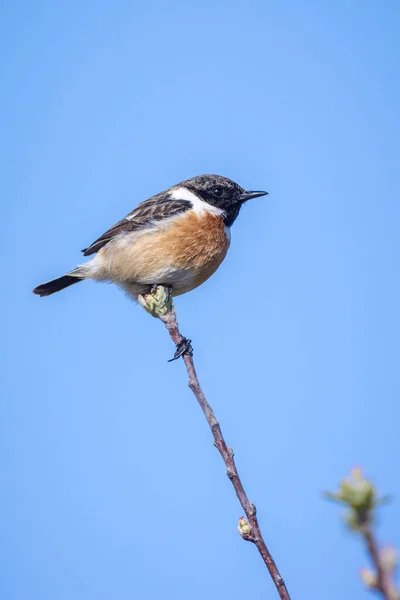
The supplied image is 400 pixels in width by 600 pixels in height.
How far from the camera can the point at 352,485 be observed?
2.75 ft

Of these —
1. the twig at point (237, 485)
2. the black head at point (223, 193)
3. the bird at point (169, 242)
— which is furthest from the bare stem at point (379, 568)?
the black head at point (223, 193)

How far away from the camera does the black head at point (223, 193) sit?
684cm

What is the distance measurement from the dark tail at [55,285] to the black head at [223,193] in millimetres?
1530

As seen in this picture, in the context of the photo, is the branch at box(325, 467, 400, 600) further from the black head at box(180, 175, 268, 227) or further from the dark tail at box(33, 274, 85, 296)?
the dark tail at box(33, 274, 85, 296)

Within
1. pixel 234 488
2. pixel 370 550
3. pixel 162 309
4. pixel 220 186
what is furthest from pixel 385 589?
pixel 220 186

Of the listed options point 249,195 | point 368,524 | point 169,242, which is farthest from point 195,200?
point 368,524

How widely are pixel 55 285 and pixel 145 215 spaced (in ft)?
4.24

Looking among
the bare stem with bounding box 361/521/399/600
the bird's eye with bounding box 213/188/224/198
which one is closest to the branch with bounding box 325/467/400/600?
the bare stem with bounding box 361/521/399/600

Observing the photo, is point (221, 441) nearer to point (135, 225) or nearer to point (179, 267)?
point (179, 267)

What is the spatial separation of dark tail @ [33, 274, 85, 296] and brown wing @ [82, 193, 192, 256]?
14.2 inches

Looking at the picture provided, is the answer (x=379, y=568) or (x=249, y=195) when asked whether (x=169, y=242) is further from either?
(x=379, y=568)

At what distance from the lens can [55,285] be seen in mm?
6941

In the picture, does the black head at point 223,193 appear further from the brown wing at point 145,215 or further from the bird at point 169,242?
the brown wing at point 145,215

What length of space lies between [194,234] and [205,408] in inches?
153
